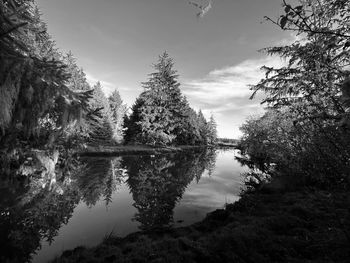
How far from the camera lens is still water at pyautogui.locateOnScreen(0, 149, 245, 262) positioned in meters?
5.95

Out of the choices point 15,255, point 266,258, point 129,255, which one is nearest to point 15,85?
point 15,255

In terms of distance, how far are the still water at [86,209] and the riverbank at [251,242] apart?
1074 millimetres

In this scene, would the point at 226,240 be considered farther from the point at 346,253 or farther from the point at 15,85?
the point at 15,85

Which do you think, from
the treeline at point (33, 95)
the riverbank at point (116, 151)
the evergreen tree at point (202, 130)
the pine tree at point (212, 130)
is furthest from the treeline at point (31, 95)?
the pine tree at point (212, 130)

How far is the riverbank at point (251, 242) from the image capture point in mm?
4234

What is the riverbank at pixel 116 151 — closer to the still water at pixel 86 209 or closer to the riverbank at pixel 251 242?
the still water at pixel 86 209

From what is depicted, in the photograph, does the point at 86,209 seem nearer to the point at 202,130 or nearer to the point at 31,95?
the point at 31,95

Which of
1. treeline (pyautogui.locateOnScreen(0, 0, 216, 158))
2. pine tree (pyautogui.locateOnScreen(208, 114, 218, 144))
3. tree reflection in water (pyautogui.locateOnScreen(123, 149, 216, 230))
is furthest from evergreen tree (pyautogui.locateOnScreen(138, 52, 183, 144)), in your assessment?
pine tree (pyautogui.locateOnScreen(208, 114, 218, 144))

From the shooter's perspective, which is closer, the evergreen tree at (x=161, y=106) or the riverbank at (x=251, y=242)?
the riverbank at (x=251, y=242)

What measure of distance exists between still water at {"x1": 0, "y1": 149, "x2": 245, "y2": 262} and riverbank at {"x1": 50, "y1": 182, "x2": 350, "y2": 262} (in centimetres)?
107

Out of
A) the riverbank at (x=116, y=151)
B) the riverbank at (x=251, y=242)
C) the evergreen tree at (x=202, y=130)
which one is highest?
the evergreen tree at (x=202, y=130)

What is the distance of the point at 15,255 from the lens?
5102 millimetres

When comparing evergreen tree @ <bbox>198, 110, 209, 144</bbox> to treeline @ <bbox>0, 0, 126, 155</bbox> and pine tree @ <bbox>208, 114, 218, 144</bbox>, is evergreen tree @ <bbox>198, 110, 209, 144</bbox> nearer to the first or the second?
pine tree @ <bbox>208, 114, 218, 144</bbox>

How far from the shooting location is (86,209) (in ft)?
28.7
